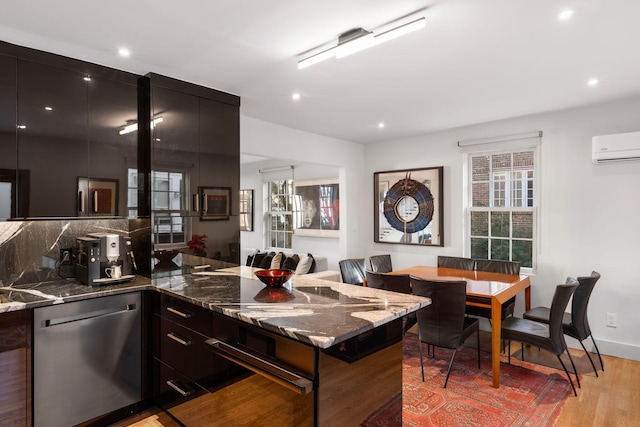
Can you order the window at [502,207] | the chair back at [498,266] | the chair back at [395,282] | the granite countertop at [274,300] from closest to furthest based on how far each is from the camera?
1. the granite countertop at [274,300]
2. the chair back at [395,282]
3. the chair back at [498,266]
4. the window at [502,207]

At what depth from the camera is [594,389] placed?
300 centimetres

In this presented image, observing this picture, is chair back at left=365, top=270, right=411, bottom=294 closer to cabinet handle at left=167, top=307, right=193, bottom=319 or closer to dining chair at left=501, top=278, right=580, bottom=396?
dining chair at left=501, top=278, right=580, bottom=396

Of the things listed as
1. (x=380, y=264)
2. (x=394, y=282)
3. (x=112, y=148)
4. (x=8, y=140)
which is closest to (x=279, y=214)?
(x=380, y=264)

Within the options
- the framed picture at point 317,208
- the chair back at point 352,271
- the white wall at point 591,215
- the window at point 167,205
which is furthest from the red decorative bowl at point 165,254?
the white wall at point 591,215

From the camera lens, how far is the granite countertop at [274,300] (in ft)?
5.40

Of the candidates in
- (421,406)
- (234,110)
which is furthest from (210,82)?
(421,406)

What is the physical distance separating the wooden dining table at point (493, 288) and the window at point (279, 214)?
10.2 ft

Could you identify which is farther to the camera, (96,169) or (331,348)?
(96,169)

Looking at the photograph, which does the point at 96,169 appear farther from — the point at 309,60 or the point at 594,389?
the point at 594,389

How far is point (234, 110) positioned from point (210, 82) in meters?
0.36

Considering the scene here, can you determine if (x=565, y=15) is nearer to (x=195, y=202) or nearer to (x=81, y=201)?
(x=195, y=202)

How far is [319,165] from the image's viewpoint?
5816 millimetres

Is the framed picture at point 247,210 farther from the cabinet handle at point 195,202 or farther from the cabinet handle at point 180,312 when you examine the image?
the cabinet handle at point 180,312

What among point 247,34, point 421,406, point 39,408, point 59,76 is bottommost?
point 421,406
